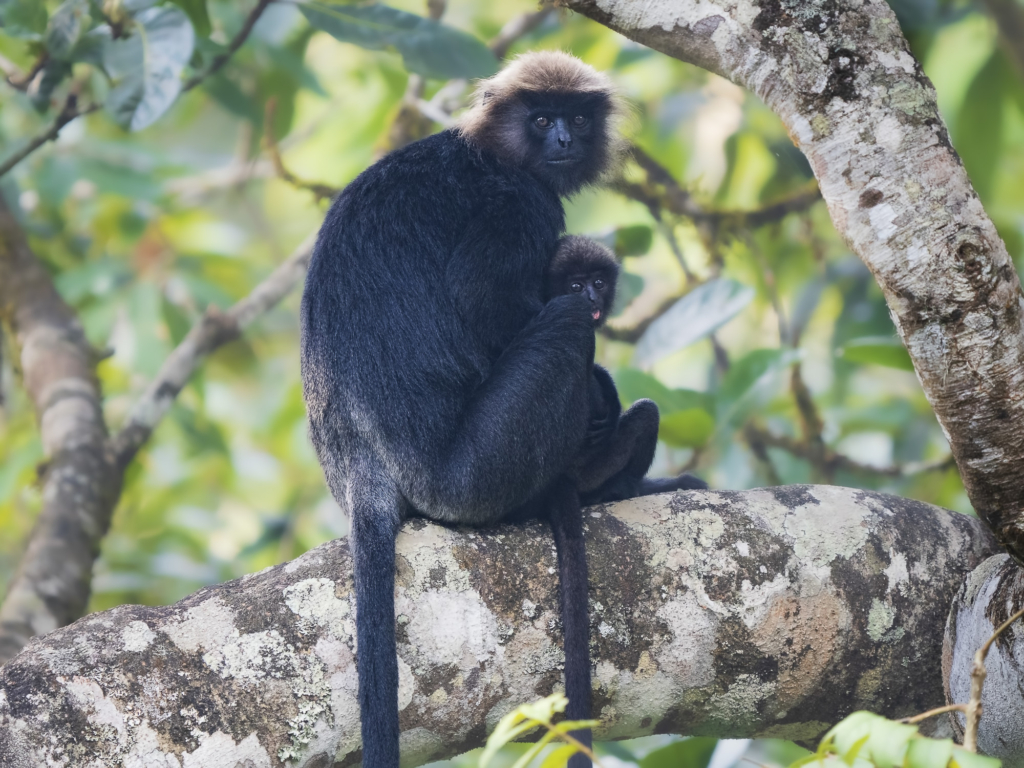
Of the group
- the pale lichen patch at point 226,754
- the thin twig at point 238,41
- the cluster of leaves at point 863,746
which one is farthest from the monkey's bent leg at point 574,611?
the thin twig at point 238,41

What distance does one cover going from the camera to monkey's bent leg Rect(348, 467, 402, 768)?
6.17ft

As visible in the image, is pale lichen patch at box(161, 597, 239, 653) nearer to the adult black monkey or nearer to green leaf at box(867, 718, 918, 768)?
the adult black monkey

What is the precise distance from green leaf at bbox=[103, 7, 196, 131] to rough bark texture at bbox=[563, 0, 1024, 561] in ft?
5.27

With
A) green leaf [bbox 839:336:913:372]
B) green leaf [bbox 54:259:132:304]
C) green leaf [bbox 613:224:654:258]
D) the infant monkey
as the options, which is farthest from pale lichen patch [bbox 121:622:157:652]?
green leaf [bbox 54:259:132:304]

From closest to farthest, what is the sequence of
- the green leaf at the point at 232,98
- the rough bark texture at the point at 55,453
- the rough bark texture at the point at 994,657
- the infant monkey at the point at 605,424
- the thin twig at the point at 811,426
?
the rough bark texture at the point at 994,657 < the infant monkey at the point at 605,424 < the rough bark texture at the point at 55,453 < the thin twig at the point at 811,426 < the green leaf at the point at 232,98

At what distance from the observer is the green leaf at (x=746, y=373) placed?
129 inches

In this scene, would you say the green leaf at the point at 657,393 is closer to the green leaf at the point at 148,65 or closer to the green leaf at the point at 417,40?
the green leaf at the point at 417,40

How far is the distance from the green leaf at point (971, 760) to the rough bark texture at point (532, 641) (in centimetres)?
111

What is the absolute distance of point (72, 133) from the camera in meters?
4.82

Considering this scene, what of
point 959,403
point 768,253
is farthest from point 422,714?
point 768,253

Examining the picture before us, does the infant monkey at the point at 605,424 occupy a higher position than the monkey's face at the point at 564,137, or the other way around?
the monkey's face at the point at 564,137

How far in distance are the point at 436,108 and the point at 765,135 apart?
1568 mm

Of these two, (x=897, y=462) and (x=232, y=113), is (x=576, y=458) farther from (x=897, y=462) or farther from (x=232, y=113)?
(x=232, y=113)

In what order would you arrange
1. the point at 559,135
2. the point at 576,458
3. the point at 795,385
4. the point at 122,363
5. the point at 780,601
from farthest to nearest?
the point at 122,363 → the point at 795,385 → the point at 559,135 → the point at 576,458 → the point at 780,601
